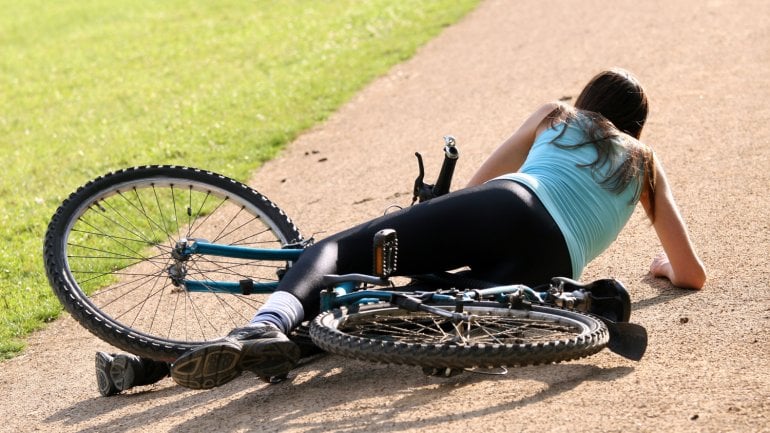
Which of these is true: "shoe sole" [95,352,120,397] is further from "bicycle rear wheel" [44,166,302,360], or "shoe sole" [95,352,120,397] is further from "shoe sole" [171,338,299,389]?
"shoe sole" [171,338,299,389]

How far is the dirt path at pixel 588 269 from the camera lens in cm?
411

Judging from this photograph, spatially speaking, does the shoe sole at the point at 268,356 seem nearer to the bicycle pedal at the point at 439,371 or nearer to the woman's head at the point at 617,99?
the bicycle pedal at the point at 439,371

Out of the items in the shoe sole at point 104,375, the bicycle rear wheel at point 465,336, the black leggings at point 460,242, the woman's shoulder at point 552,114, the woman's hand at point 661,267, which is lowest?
the woman's hand at point 661,267

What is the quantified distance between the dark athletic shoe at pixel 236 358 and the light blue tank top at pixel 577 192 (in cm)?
123

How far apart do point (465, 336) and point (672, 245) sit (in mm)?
1579

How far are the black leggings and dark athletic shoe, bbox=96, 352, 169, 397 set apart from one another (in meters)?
0.83

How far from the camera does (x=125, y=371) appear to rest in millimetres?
4969

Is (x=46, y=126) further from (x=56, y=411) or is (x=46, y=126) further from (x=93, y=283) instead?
(x=56, y=411)

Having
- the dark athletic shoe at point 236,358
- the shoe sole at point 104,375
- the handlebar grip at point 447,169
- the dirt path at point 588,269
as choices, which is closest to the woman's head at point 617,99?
A: the handlebar grip at point 447,169

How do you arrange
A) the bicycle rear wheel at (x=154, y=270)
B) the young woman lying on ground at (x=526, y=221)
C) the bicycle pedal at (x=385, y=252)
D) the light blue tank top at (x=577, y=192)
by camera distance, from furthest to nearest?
the bicycle rear wheel at (x=154, y=270) < the light blue tank top at (x=577, y=192) < the young woman lying on ground at (x=526, y=221) < the bicycle pedal at (x=385, y=252)

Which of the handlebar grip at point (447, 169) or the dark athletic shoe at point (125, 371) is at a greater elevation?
the handlebar grip at point (447, 169)

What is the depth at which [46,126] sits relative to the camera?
536 inches

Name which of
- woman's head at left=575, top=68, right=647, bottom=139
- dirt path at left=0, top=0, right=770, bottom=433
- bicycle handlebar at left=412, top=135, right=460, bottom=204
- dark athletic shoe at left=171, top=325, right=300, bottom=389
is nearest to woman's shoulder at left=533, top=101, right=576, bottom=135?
woman's head at left=575, top=68, right=647, bottom=139

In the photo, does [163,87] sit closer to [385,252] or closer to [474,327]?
[385,252]
